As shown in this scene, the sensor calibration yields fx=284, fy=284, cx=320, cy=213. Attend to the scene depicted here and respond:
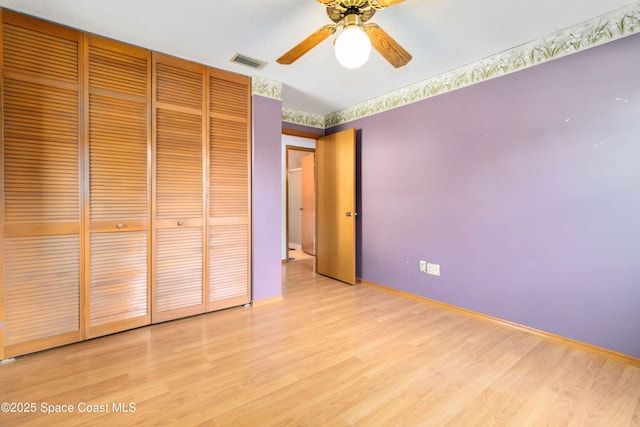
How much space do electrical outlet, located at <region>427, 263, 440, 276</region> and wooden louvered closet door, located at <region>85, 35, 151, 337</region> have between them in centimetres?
276

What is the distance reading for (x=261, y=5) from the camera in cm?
187

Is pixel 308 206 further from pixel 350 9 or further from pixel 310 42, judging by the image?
pixel 350 9

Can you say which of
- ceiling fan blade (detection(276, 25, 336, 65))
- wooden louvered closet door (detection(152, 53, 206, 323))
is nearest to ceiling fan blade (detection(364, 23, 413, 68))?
ceiling fan blade (detection(276, 25, 336, 65))

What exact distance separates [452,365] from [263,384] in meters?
1.26

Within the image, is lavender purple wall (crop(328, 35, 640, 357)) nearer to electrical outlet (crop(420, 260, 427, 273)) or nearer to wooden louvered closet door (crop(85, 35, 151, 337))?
electrical outlet (crop(420, 260, 427, 273))

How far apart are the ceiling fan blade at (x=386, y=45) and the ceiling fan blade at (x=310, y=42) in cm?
22

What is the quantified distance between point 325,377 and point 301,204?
489 centimetres

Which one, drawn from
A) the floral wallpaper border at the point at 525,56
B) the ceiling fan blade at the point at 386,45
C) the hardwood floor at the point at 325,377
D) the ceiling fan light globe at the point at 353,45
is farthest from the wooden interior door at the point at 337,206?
the ceiling fan light globe at the point at 353,45

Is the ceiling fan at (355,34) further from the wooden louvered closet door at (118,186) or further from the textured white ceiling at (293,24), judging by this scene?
the wooden louvered closet door at (118,186)

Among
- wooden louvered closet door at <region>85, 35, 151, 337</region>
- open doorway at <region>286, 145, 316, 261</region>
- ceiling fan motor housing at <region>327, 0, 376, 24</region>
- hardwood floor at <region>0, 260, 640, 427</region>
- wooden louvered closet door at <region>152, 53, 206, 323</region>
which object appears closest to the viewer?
hardwood floor at <region>0, 260, 640, 427</region>

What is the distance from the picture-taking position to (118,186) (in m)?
2.31

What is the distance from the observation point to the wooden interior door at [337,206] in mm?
3771

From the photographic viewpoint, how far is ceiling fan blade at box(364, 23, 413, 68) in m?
1.69

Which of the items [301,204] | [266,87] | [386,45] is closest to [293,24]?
[386,45]
